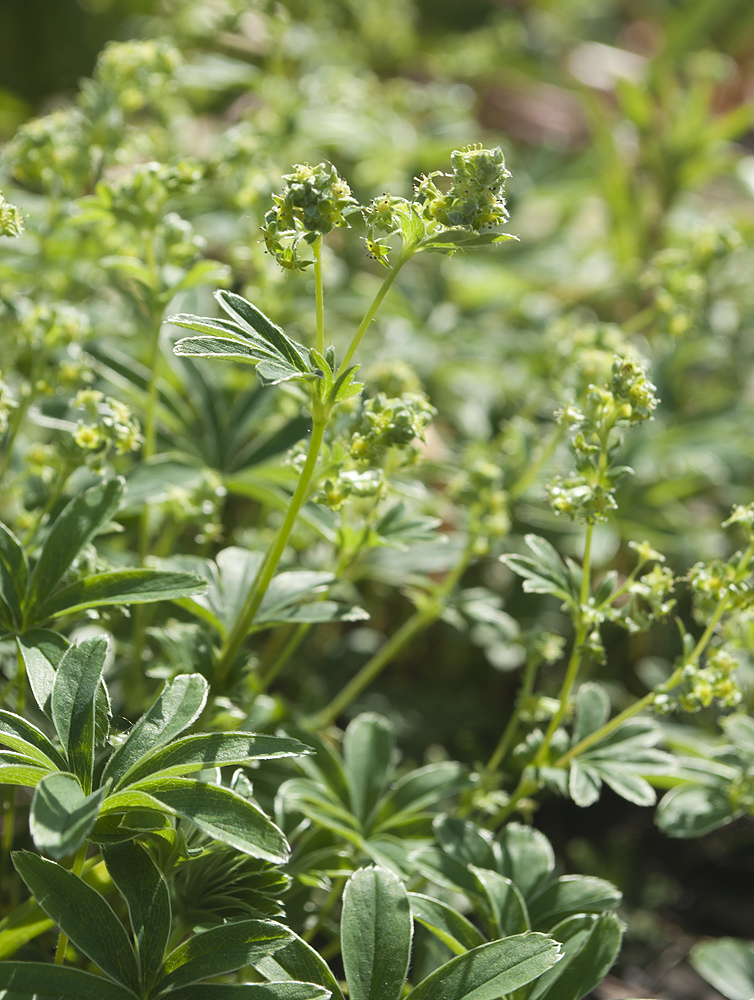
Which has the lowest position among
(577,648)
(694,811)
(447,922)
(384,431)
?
(447,922)

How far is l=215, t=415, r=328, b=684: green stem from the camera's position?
39.6 inches

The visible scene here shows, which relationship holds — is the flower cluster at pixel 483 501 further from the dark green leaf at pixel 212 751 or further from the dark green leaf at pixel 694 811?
the dark green leaf at pixel 212 751

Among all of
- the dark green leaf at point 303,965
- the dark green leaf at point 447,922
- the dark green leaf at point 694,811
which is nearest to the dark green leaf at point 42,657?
the dark green leaf at point 303,965

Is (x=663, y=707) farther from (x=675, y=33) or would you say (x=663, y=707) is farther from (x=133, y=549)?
(x=675, y=33)

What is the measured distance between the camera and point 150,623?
4.66 feet

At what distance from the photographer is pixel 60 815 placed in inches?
31.8

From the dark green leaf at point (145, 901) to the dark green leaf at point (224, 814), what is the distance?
104 millimetres

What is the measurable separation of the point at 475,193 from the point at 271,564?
459mm

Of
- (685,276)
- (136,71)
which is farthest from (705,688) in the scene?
(136,71)

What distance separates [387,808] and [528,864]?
20 cm

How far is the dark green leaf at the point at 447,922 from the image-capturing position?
3.50ft

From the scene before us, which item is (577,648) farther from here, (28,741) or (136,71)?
(136,71)

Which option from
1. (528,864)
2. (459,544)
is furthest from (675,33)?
(528,864)

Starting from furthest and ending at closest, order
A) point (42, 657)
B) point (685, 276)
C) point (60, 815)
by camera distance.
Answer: point (685, 276)
point (42, 657)
point (60, 815)
